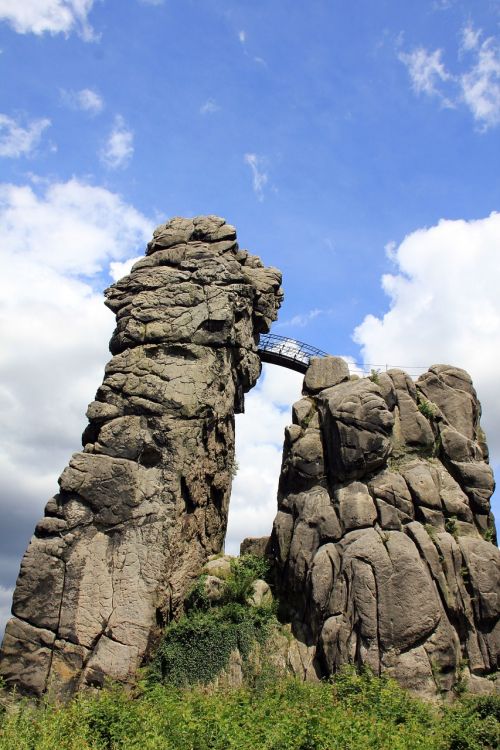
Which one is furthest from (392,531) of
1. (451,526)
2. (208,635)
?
(208,635)

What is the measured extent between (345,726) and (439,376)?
17.4 meters

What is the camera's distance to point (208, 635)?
2636 centimetres

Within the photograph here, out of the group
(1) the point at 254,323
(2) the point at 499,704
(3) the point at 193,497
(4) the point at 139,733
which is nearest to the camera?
(4) the point at 139,733

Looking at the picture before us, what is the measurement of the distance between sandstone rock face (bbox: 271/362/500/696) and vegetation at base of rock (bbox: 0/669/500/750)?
168cm

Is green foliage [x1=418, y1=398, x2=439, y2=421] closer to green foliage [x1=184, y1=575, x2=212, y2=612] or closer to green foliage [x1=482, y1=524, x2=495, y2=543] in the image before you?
green foliage [x1=482, y1=524, x2=495, y2=543]

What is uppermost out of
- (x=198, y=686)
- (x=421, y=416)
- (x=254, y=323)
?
(x=254, y=323)

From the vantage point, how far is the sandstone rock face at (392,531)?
24.6 m

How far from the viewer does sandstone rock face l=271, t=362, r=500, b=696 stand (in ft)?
80.6

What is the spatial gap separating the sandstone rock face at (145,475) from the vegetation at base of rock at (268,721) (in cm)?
207

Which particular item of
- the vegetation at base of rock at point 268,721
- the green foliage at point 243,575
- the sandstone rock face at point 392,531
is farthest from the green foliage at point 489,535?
the green foliage at point 243,575

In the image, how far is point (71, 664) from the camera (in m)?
25.1

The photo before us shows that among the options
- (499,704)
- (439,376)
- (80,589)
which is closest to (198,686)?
(80,589)

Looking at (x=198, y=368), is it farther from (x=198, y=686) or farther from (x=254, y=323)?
(x=198, y=686)

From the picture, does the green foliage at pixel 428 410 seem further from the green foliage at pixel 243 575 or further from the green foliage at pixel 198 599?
the green foliage at pixel 198 599
